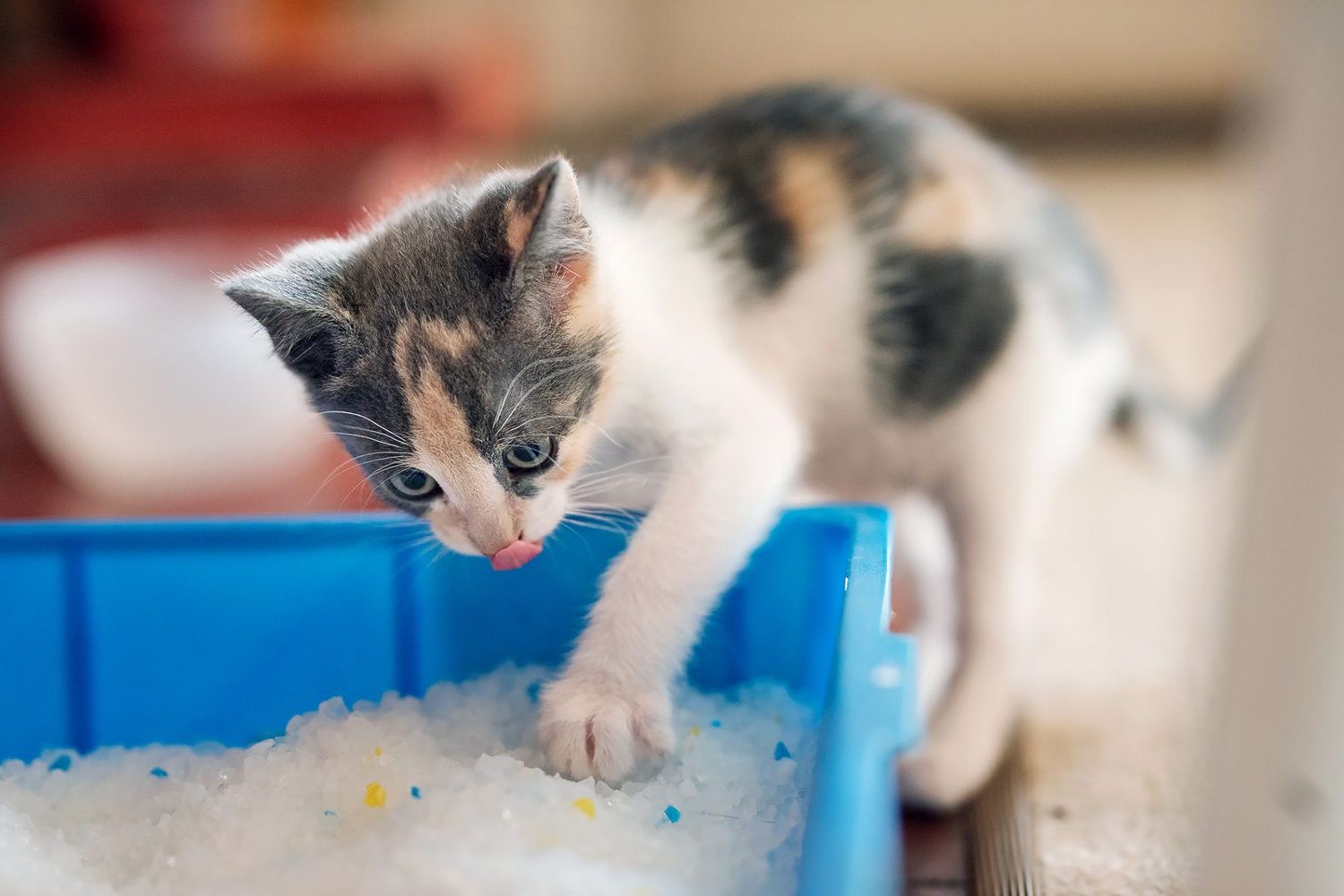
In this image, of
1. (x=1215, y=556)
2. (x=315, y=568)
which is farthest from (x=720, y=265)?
(x=1215, y=556)

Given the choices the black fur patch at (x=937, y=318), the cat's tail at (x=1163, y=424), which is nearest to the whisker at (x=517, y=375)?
the black fur patch at (x=937, y=318)

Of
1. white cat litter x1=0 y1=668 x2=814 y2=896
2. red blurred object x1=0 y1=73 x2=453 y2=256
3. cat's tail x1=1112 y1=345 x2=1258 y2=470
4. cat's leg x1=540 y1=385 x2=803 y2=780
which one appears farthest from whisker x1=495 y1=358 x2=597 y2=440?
red blurred object x1=0 y1=73 x2=453 y2=256

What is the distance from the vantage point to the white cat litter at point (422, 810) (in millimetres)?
739

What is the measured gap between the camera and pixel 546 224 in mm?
803

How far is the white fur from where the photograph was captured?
0.88 metres

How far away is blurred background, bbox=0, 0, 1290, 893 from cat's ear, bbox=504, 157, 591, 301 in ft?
0.92

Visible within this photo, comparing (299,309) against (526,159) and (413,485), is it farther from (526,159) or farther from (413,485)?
(526,159)

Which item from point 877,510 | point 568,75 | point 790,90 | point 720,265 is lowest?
point 877,510

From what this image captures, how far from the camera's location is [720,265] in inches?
43.0

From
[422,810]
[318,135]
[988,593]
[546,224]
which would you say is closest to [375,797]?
[422,810]

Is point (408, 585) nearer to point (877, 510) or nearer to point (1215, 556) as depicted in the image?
point (877, 510)

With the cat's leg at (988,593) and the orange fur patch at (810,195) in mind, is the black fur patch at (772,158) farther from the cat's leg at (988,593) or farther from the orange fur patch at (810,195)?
the cat's leg at (988,593)

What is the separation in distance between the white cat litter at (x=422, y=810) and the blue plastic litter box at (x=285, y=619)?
0.12 feet

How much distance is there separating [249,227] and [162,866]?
1740 mm
